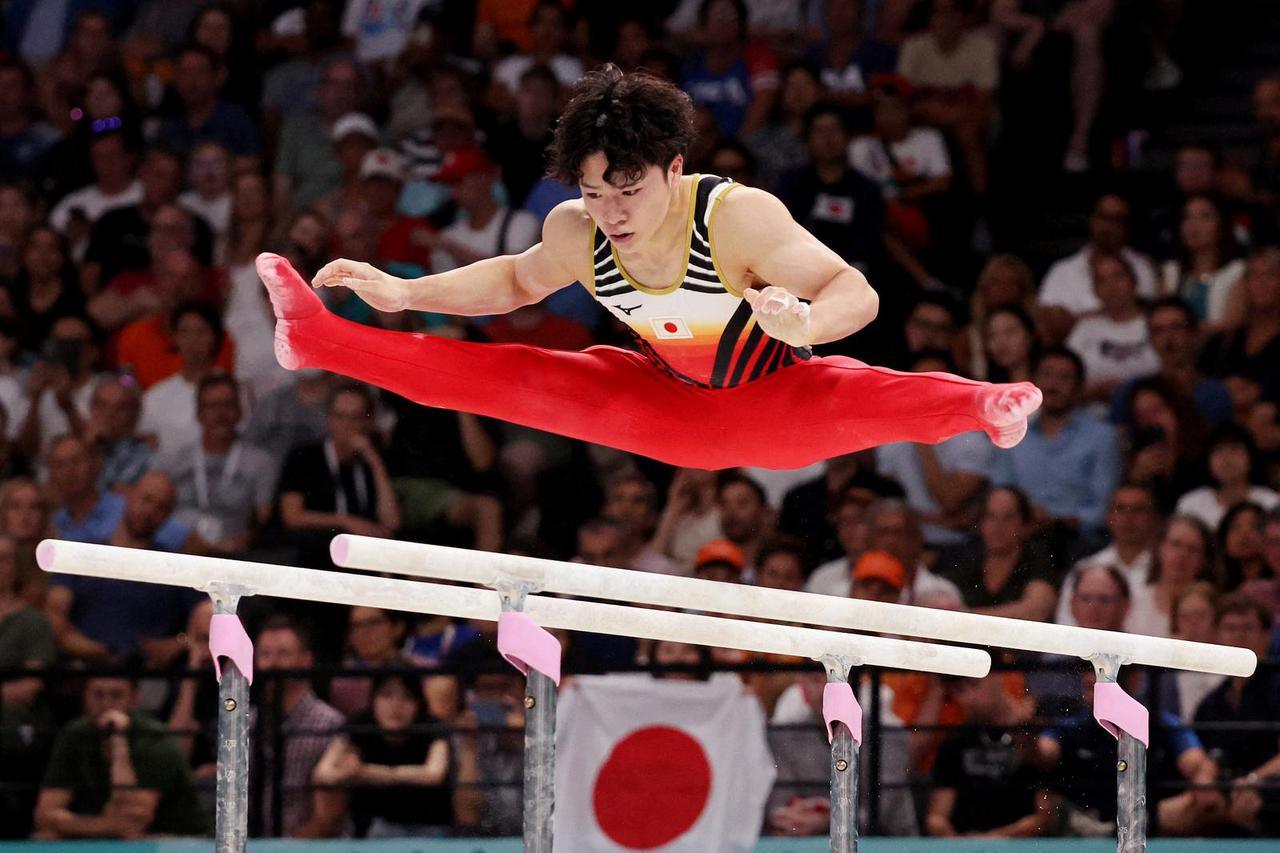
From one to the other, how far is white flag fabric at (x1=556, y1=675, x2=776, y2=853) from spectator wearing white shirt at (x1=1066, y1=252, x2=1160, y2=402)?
8.23ft

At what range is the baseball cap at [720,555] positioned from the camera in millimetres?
6723

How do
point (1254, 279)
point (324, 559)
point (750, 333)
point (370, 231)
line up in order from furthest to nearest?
1. point (370, 231)
2. point (1254, 279)
3. point (324, 559)
4. point (750, 333)

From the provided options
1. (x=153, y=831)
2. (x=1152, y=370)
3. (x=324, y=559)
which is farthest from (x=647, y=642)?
(x=1152, y=370)

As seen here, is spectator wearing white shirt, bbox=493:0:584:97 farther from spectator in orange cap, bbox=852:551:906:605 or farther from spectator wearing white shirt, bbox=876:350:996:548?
spectator in orange cap, bbox=852:551:906:605

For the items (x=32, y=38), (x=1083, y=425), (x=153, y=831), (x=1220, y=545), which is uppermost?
(x=32, y=38)

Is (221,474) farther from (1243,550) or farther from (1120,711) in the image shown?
(1120,711)

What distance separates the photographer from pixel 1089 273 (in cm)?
808

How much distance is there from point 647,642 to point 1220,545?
2.25 meters

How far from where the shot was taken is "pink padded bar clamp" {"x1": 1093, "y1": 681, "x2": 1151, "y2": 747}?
430 centimetres

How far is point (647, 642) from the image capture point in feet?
23.1

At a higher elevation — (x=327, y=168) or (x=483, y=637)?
(x=327, y=168)

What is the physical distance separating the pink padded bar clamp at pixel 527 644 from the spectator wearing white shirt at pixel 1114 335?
4518 mm

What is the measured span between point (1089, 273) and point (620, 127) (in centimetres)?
434

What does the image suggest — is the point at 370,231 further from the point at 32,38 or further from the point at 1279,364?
the point at 1279,364
